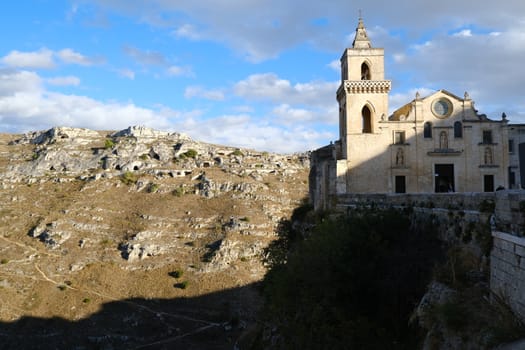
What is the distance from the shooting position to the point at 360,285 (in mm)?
13273

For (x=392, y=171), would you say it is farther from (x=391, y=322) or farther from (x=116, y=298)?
(x=116, y=298)

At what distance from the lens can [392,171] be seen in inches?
1093

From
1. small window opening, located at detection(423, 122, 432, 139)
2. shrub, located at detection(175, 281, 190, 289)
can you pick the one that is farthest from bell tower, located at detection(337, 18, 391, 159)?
shrub, located at detection(175, 281, 190, 289)

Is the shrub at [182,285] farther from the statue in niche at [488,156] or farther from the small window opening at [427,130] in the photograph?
the statue in niche at [488,156]

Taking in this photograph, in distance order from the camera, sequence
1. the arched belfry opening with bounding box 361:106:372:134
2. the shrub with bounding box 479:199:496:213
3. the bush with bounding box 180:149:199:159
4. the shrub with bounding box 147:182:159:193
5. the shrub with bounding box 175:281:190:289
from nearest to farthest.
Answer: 1. the shrub with bounding box 479:199:496:213
2. the arched belfry opening with bounding box 361:106:372:134
3. the shrub with bounding box 175:281:190:289
4. the shrub with bounding box 147:182:159:193
5. the bush with bounding box 180:149:199:159

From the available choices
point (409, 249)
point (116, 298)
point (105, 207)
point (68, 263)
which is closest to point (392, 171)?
point (409, 249)

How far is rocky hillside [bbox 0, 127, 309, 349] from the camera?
3662cm

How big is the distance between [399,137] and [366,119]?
118 inches

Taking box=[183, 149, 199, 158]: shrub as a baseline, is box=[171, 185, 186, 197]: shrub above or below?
below

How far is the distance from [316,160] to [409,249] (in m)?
19.6

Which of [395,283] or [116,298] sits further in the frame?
[116,298]

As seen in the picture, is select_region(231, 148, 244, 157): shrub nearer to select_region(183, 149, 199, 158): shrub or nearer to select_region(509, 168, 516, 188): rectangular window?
select_region(183, 149, 199, 158): shrub

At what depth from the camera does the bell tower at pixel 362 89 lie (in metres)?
28.4

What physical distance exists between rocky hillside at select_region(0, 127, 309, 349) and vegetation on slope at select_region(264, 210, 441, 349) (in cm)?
2124
